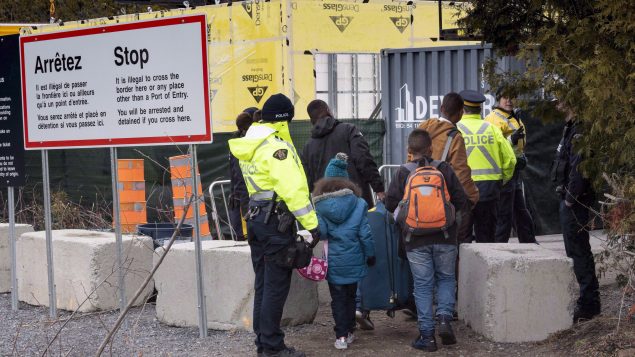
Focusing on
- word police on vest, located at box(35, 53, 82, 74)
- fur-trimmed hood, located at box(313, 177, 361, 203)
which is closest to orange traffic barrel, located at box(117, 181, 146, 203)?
word police on vest, located at box(35, 53, 82, 74)

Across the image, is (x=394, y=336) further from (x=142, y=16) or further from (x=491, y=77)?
(x=142, y=16)

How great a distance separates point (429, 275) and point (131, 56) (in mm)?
3143

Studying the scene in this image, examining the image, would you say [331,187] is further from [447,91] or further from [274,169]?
[447,91]

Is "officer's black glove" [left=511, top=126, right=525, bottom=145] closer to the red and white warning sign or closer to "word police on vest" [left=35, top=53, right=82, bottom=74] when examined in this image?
the red and white warning sign

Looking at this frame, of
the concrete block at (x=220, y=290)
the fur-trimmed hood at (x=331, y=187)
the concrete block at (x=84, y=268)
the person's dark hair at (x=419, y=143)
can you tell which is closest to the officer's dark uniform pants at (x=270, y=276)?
the fur-trimmed hood at (x=331, y=187)

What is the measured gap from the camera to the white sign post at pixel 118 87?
328 inches

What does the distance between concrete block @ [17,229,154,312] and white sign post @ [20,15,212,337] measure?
0.97 ft

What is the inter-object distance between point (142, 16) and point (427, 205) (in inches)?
456

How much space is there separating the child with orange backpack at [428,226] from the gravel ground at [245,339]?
27 cm

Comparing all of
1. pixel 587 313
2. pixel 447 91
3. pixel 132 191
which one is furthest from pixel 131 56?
pixel 447 91

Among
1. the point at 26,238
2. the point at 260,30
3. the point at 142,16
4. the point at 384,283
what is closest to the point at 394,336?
the point at 384,283

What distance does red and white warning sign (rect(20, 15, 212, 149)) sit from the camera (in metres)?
8.33

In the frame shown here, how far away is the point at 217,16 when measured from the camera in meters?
17.2

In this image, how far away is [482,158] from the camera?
31.6ft
